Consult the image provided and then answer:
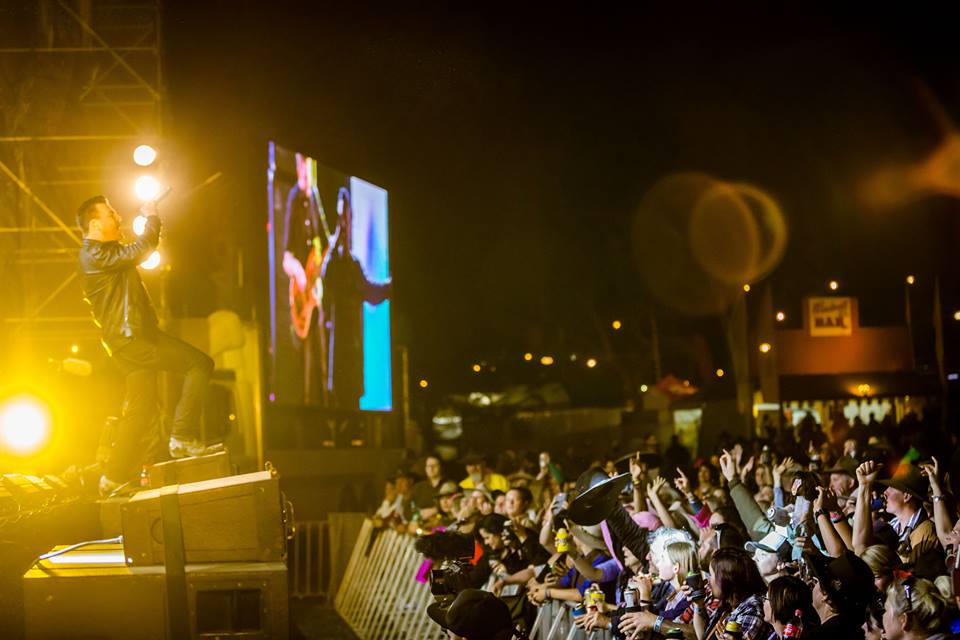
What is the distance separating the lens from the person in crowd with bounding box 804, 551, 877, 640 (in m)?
5.19

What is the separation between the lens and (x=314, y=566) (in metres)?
17.5

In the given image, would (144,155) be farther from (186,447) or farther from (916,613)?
(916,613)

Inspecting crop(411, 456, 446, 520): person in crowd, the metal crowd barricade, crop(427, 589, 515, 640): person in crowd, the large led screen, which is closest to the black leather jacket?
crop(427, 589, 515, 640): person in crowd

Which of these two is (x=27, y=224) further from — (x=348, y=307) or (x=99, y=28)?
(x=348, y=307)

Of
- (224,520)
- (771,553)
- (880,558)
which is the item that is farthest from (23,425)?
(880,558)

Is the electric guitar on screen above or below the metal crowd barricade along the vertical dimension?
above

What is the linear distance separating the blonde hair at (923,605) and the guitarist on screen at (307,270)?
15.5 m

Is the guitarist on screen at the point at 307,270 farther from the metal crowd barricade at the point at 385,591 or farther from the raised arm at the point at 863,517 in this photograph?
the raised arm at the point at 863,517

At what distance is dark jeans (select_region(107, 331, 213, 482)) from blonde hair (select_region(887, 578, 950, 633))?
436 centimetres

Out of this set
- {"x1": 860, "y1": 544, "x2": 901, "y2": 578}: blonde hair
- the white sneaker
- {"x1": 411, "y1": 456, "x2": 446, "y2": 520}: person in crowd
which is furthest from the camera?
{"x1": 411, "y1": 456, "x2": 446, "y2": 520}: person in crowd

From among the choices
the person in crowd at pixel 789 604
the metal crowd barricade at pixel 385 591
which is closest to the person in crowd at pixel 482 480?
the metal crowd barricade at pixel 385 591

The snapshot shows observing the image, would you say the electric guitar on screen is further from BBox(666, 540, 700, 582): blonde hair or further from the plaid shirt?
the plaid shirt

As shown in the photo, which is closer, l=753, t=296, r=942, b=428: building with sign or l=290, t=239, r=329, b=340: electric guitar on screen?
l=290, t=239, r=329, b=340: electric guitar on screen

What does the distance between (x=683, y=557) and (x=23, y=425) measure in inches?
205
